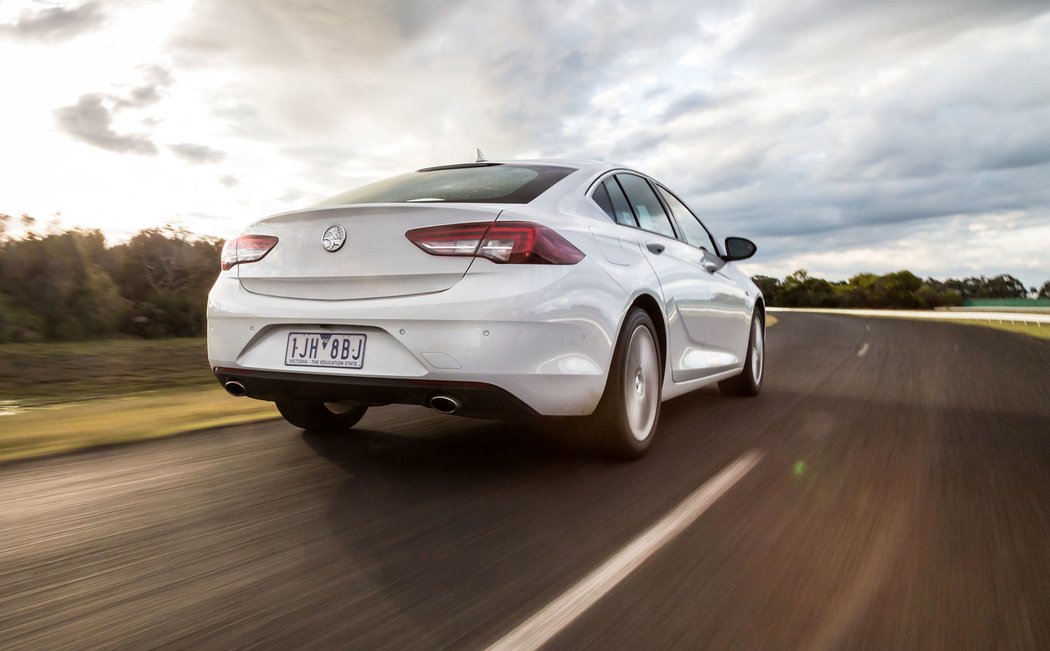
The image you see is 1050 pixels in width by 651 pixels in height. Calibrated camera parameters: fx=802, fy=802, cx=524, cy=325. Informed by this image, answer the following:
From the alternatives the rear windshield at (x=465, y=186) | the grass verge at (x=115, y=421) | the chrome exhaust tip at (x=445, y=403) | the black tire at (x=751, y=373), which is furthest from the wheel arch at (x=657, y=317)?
the grass verge at (x=115, y=421)

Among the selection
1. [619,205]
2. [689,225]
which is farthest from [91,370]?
[619,205]

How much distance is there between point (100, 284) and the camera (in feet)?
70.2

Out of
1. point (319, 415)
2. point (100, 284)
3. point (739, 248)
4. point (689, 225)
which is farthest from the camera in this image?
point (100, 284)

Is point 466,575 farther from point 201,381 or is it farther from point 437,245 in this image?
point 201,381

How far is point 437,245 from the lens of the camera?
3.62 metres

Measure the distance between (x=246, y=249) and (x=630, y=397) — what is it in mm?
2158

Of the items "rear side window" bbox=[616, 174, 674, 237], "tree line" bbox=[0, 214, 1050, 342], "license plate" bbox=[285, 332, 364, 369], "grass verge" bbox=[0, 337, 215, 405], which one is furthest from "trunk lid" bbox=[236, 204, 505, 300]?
"tree line" bbox=[0, 214, 1050, 342]

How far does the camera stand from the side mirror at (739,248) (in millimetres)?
6680

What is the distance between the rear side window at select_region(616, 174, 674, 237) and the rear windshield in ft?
2.25

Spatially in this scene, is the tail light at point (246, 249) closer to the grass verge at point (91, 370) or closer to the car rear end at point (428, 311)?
the car rear end at point (428, 311)

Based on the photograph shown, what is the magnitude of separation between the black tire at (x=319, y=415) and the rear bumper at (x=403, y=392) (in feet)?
3.69

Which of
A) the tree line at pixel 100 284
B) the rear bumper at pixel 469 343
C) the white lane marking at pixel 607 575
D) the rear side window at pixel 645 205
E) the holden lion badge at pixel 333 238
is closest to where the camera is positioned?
the white lane marking at pixel 607 575

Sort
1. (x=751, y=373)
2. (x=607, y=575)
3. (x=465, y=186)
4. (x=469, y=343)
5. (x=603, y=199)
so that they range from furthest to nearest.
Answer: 1. (x=751, y=373)
2. (x=603, y=199)
3. (x=465, y=186)
4. (x=469, y=343)
5. (x=607, y=575)

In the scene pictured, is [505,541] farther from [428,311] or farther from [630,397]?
[630,397]
